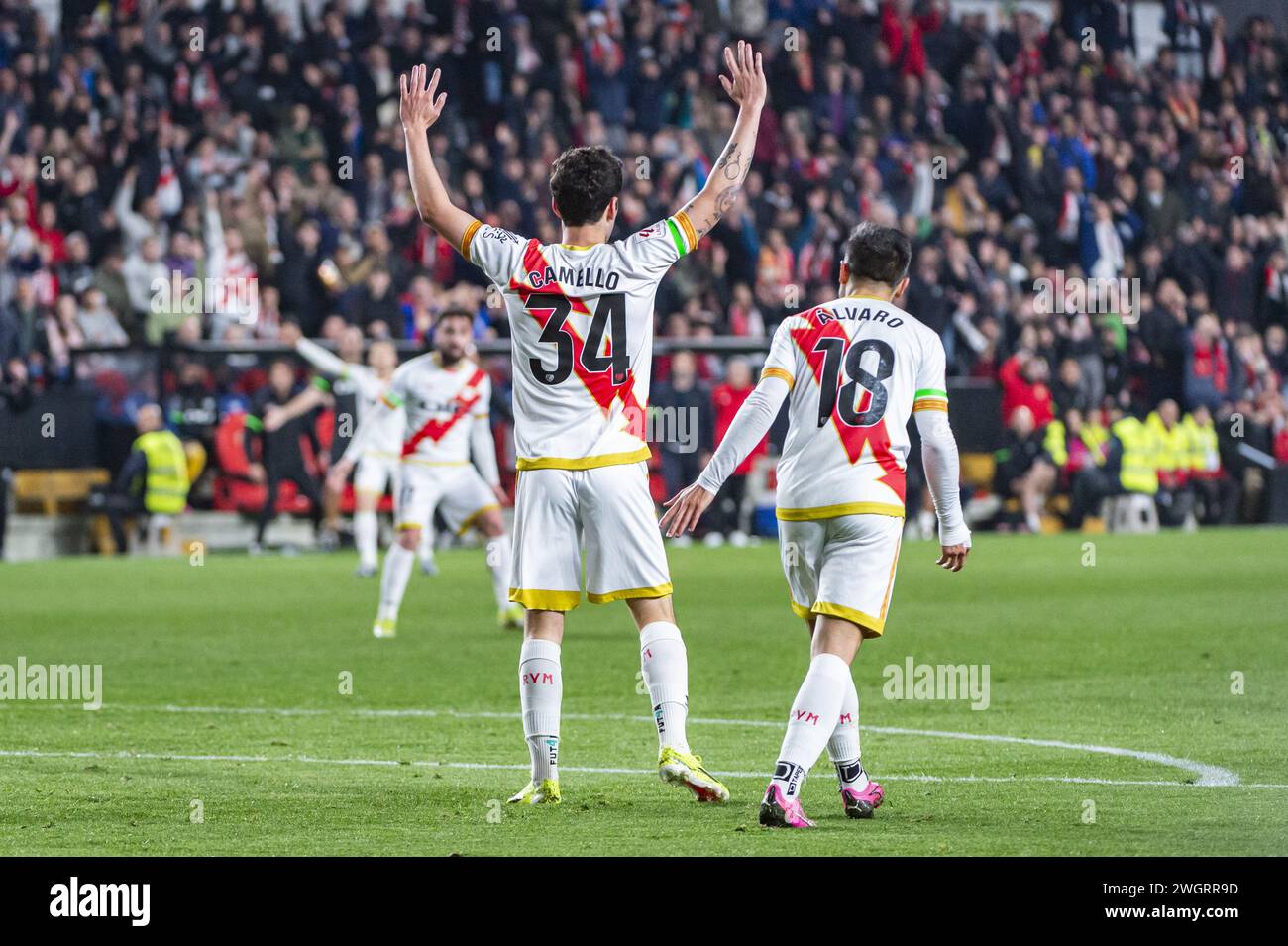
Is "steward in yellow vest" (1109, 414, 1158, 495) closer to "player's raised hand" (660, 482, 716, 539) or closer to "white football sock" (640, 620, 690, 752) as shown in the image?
"white football sock" (640, 620, 690, 752)

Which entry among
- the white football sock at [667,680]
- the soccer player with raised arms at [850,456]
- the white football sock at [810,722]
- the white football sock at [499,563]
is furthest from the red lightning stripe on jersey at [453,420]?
the white football sock at [810,722]

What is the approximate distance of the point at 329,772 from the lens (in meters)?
8.20

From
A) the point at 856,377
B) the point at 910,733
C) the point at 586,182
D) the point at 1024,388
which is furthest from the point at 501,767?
the point at 1024,388

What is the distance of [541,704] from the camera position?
7227 mm

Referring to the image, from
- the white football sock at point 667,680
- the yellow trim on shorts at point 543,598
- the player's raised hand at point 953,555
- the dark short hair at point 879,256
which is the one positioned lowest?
the white football sock at point 667,680

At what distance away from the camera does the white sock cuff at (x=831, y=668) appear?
6824mm

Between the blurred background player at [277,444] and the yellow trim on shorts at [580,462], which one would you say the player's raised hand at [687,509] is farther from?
the blurred background player at [277,444]

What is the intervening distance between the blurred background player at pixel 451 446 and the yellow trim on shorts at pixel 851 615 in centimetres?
825

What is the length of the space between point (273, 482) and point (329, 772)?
15219 mm

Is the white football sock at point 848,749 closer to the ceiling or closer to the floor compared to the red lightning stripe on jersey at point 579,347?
closer to the floor

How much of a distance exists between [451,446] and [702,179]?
11.7m

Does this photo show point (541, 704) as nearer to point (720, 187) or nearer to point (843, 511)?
point (843, 511)
